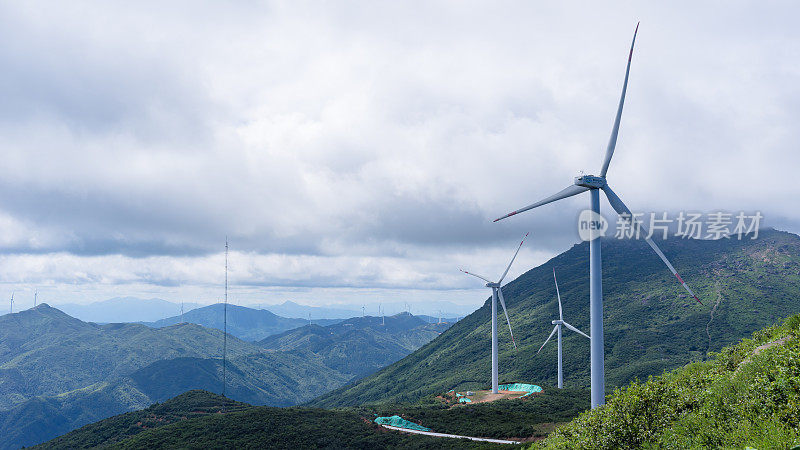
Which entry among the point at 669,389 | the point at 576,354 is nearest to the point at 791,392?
the point at 669,389

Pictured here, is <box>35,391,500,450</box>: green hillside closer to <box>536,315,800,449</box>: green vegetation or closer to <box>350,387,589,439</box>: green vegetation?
<box>350,387,589,439</box>: green vegetation

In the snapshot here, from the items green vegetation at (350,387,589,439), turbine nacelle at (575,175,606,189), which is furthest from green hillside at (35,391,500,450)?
turbine nacelle at (575,175,606,189)

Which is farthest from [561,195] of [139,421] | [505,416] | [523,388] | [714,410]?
[139,421]

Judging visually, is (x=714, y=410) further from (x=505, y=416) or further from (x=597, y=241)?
(x=505, y=416)

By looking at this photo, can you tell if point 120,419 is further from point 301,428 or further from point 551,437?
point 551,437

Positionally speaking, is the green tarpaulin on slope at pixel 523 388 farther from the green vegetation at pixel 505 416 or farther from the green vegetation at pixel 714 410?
the green vegetation at pixel 714 410
